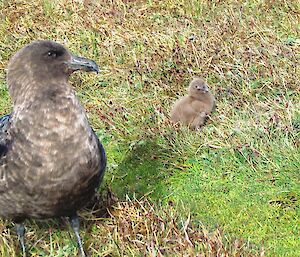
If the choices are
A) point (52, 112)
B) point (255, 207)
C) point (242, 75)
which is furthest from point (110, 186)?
point (242, 75)

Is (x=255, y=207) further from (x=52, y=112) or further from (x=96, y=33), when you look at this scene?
(x=96, y=33)

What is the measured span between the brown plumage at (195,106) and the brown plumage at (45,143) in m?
1.87

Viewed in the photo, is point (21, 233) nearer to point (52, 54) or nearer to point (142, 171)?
point (52, 54)

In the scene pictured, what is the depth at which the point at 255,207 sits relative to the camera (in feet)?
15.5

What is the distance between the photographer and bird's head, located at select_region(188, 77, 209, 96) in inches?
233

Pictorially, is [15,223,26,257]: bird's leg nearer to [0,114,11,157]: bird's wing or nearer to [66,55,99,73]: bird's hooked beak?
[0,114,11,157]: bird's wing

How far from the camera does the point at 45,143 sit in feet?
12.2

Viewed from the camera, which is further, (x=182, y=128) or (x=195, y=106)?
(x=195, y=106)

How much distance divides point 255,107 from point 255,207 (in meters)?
1.24

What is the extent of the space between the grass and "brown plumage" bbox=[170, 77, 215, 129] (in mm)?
104

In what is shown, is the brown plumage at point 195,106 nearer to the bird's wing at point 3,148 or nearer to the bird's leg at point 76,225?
the bird's leg at point 76,225

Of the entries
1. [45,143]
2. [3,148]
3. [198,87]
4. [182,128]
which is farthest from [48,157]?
[198,87]

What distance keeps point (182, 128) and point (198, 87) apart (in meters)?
0.53

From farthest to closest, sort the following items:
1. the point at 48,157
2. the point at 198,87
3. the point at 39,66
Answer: the point at 198,87
the point at 39,66
the point at 48,157
